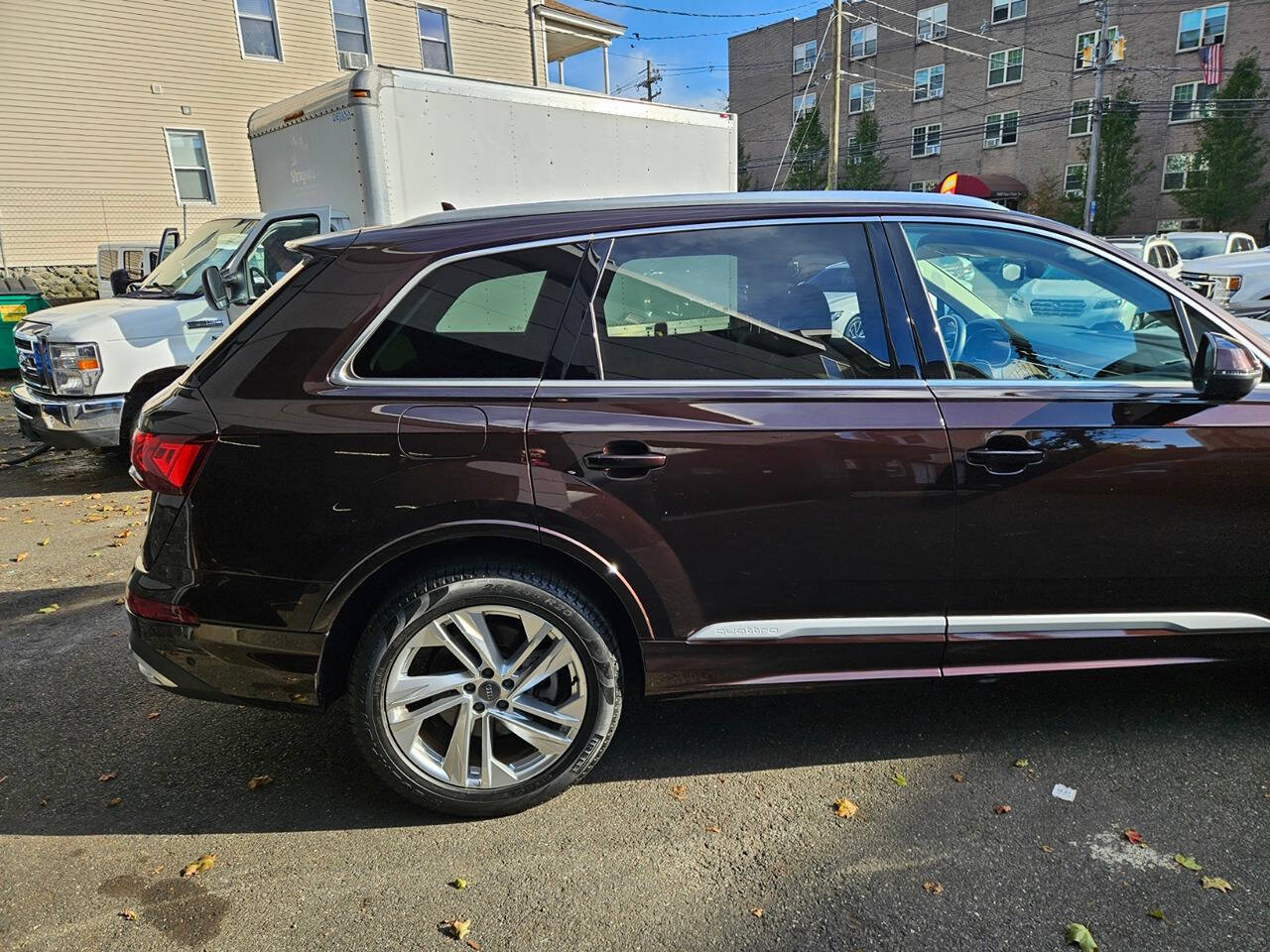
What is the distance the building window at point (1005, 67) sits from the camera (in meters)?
37.7

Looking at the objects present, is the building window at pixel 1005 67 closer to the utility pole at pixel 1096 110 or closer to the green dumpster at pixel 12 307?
the utility pole at pixel 1096 110

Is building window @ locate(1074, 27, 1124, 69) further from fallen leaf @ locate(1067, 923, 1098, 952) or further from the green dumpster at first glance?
fallen leaf @ locate(1067, 923, 1098, 952)

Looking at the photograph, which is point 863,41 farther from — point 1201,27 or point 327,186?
point 327,186

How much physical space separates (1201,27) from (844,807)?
4166 centimetres

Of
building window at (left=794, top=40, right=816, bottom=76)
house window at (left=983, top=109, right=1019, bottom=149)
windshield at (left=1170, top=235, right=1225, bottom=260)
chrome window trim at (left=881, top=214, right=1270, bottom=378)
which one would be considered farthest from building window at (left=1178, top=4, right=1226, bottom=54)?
chrome window trim at (left=881, top=214, right=1270, bottom=378)

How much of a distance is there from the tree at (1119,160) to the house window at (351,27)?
29.1 metres

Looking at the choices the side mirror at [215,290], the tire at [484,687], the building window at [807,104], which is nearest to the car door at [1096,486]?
the tire at [484,687]

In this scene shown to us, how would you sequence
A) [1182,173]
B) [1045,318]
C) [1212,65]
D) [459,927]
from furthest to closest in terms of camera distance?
[1182,173], [1212,65], [1045,318], [459,927]

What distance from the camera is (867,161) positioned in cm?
4362

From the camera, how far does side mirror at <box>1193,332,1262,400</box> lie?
255cm

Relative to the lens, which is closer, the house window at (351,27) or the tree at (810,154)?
the house window at (351,27)

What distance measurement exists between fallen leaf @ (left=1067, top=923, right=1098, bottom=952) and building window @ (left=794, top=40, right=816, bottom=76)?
50002 millimetres

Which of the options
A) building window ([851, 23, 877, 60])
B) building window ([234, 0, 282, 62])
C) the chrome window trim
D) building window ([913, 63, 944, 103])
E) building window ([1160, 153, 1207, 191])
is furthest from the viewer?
building window ([851, 23, 877, 60])

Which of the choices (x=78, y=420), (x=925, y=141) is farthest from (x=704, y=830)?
(x=925, y=141)
